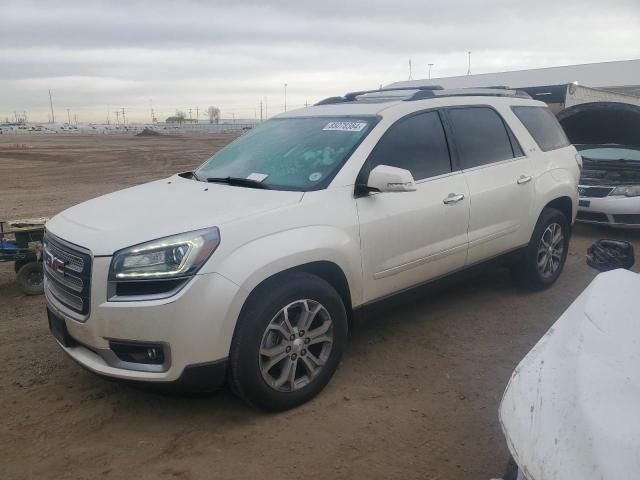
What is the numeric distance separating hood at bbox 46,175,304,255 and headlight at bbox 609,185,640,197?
6139 millimetres

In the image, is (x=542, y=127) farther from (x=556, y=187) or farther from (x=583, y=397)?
(x=583, y=397)

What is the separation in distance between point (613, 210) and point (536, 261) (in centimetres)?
332

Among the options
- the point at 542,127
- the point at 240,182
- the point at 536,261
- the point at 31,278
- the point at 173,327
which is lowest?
the point at 31,278

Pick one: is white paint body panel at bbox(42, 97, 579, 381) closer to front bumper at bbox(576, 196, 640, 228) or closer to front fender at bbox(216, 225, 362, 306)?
front fender at bbox(216, 225, 362, 306)

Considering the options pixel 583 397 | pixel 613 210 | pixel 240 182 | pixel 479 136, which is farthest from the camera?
pixel 613 210

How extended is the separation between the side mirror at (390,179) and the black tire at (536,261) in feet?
7.01

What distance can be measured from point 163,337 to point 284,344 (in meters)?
0.69

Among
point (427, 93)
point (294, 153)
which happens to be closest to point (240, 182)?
point (294, 153)

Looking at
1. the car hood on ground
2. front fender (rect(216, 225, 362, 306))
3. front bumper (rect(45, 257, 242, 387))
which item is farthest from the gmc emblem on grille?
the car hood on ground

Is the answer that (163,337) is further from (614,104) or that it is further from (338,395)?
(614,104)

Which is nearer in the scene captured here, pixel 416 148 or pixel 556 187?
pixel 416 148

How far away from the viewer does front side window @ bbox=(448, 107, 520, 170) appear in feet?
14.4

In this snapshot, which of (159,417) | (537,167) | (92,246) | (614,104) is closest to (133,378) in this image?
(159,417)

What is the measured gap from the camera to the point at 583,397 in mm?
1641
